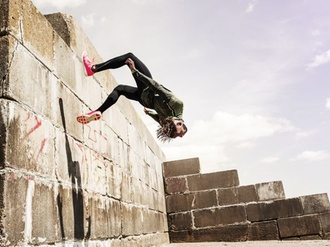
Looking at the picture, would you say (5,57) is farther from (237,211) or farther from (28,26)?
(237,211)

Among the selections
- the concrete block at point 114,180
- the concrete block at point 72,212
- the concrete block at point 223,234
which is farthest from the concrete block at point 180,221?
the concrete block at point 72,212

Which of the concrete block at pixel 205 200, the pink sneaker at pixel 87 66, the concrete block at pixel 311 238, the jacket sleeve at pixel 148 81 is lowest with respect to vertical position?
the concrete block at pixel 311 238

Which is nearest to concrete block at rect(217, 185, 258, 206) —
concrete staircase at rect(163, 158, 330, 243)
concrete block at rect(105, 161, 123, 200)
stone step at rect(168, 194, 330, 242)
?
concrete staircase at rect(163, 158, 330, 243)

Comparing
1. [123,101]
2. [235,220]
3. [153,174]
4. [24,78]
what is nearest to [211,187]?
[235,220]

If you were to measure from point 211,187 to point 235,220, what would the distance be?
0.96m

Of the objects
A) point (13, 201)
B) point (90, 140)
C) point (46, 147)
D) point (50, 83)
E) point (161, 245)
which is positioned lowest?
point (161, 245)

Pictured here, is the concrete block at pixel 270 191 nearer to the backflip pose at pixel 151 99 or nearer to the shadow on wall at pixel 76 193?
the backflip pose at pixel 151 99

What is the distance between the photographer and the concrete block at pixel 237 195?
27.1 ft

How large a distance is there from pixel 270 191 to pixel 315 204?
1046 mm

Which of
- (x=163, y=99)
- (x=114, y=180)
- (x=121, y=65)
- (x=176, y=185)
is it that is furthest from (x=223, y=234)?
(x=121, y=65)

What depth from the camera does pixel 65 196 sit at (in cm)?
289

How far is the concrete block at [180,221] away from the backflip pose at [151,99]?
5404 mm

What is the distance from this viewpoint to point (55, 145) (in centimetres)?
283

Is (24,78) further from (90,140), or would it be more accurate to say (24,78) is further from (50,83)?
(90,140)
